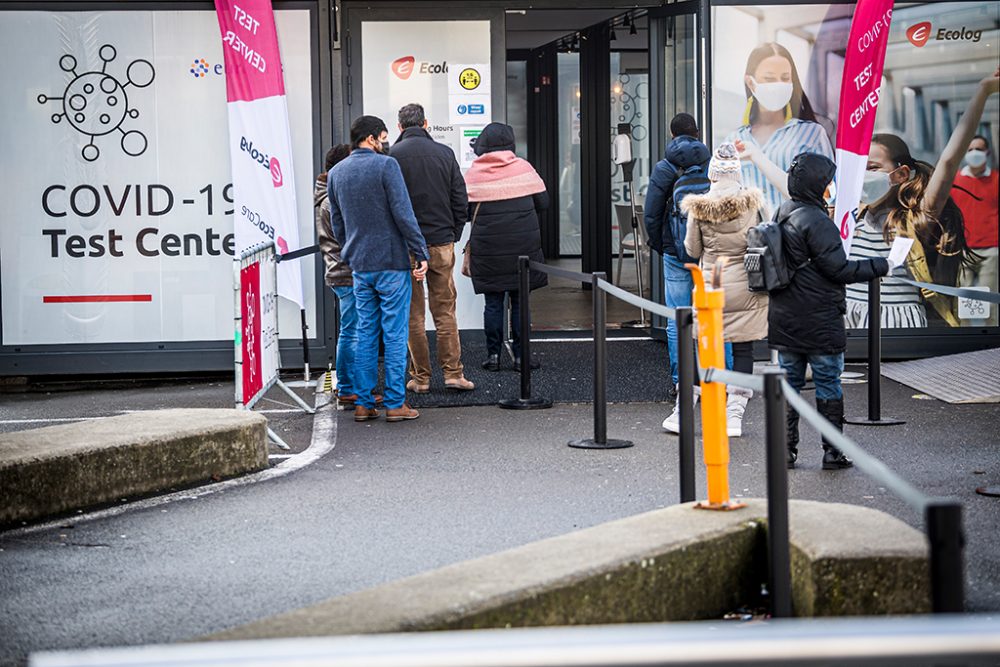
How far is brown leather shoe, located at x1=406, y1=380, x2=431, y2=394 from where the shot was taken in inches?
417

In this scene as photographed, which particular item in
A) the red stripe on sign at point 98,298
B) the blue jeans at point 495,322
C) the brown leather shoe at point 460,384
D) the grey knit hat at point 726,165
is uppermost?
the grey knit hat at point 726,165

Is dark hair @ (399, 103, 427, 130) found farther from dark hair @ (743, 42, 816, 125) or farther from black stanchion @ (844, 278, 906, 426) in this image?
black stanchion @ (844, 278, 906, 426)

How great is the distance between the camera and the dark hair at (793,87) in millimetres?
11930

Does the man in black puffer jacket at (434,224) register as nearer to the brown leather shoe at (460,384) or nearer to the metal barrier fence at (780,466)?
the brown leather shoe at (460,384)

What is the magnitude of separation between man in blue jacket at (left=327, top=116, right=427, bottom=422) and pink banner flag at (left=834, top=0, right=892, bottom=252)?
3.12 meters

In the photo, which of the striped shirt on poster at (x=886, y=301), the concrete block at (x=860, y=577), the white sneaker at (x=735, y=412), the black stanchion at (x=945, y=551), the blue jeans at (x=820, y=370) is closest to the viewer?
the black stanchion at (x=945, y=551)

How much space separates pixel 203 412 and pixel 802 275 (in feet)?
10.8

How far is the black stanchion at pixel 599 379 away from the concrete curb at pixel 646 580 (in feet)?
9.78

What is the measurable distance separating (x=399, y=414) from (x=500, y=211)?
2246 mm

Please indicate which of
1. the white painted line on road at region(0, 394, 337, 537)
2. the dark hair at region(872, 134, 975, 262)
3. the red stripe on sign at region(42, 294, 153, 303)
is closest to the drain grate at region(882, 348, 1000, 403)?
the dark hair at region(872, 134, 975, 262)

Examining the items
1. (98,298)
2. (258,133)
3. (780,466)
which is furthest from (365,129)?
(780,466)

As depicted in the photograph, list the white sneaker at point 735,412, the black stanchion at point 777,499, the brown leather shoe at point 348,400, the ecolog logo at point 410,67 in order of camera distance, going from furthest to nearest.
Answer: the ecolog logo at point 410,67 → the brown leather shoe at point 348,400 → the white sneaker at point 735,412 → the black stanchion at point 777,499

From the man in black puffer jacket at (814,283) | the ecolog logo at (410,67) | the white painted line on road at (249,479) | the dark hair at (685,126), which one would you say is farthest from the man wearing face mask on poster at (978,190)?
the white painted line on road at (249,479)

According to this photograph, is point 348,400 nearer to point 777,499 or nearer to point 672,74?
point 672,74
